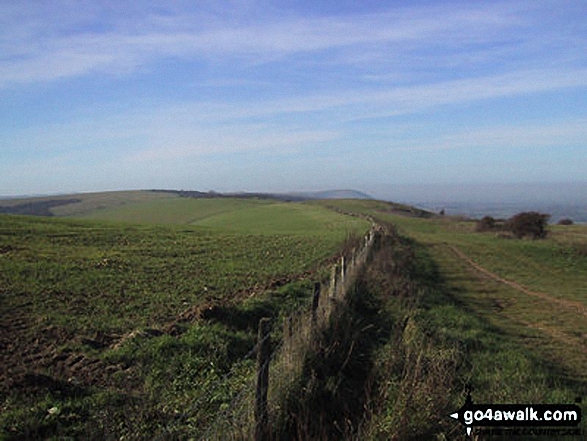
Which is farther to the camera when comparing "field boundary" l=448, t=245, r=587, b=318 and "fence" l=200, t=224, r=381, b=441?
"field boundary" l=448, t=245, r=587, b=318

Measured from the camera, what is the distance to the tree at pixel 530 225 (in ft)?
165

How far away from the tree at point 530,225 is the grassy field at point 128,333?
33.0 m

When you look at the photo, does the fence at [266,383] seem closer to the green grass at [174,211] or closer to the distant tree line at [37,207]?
the green grass at [174,211]

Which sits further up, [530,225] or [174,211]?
[530,225]

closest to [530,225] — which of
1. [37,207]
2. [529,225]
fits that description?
[529,225]

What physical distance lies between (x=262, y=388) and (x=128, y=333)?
19.8 feet

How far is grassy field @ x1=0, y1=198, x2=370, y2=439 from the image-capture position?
6.55m

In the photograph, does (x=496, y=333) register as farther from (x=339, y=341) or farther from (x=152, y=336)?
(x=152, y=336)

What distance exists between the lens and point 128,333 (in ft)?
34.7

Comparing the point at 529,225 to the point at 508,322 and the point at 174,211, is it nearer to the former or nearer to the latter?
the point at 508,322

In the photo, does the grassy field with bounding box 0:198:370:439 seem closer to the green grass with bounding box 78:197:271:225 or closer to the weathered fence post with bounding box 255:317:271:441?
the weathered fence post with bounding box 255:317:271:441

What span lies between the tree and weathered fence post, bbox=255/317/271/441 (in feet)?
162

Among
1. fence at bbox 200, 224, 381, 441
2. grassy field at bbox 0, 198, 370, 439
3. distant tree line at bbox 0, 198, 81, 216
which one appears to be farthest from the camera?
distant tree line at bbox 0, 198, 81, 216

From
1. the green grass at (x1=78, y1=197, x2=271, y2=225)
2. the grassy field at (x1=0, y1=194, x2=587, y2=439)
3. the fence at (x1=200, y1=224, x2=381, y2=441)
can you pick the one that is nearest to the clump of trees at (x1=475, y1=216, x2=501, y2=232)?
the grassy field at (x1=0, y1=194, x2=587, y2=439)
